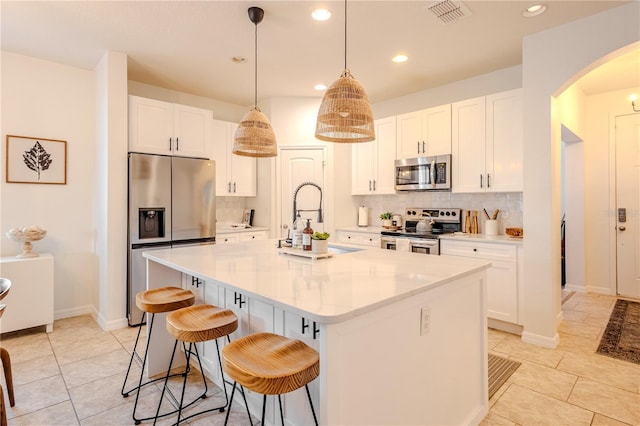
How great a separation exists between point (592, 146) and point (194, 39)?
5.21 meters

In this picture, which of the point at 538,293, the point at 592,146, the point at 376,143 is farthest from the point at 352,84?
the point at 592,146

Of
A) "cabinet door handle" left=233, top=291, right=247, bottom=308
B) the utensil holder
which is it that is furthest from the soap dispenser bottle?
the utensil holder

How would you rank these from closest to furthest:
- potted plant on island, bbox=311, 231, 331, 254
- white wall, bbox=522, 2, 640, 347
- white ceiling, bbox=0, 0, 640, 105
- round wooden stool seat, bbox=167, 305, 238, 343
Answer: round wooden stool seat, bbox=167, 305, 238, 343, potted plant on island, bbox=311, 231, 331, 254, white ceiling, bbox=0, 0, 640, 105, white wall, bbox=522, 2, 640, 347

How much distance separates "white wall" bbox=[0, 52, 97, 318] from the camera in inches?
136

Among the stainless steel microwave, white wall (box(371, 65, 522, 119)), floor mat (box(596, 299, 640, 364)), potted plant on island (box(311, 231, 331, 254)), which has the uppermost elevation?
white wall (box(371, 65, 522, 119))

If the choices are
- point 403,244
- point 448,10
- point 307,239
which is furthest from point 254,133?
point 403,244

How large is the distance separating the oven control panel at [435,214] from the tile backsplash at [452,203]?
0.23 feet

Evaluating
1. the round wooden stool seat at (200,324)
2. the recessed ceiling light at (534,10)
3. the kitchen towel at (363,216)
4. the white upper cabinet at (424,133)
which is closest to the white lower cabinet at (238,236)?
the kitchen towel at (363,216)

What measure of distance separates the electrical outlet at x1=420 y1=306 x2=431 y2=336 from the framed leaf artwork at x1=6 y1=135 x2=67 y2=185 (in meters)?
4.05

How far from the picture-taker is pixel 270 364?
4.41ft

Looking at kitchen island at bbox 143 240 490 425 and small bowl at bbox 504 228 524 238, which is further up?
small bowl at bbox 504 228 524 238

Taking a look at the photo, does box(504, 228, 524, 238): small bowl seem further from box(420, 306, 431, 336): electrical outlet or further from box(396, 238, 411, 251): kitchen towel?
box(420, 306, 431, 336): electrical outlet

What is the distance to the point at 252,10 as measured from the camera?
2.60m

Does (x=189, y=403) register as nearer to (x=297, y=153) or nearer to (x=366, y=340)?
(x=366, y=340)
